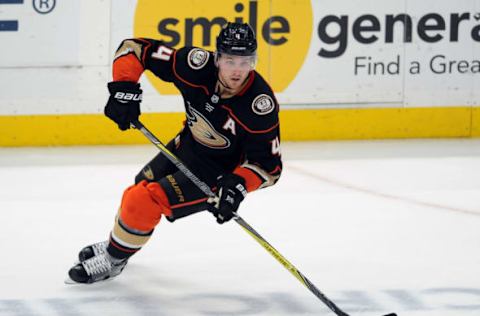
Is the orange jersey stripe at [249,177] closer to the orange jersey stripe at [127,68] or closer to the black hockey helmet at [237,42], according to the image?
the black hockey helmet at [237,42]

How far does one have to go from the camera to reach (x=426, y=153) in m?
6.04

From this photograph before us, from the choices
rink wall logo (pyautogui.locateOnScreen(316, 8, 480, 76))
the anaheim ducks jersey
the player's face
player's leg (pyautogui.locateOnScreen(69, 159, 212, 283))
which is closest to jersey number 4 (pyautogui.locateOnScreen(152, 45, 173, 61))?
the anaheim ducks jersey

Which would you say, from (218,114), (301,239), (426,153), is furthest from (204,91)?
(426,153)

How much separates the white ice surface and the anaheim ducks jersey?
0.46m

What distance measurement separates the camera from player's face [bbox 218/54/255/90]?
317 centimetres

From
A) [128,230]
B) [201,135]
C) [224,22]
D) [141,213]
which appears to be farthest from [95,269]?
[224,22]

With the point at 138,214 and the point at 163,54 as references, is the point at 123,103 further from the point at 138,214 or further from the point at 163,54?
the point at 138,214

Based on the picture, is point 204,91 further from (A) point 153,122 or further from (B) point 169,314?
(A) point 153,122

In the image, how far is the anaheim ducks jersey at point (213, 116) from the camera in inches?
129

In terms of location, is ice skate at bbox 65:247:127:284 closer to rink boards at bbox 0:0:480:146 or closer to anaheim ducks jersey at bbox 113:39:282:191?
anaheim ducks jersey at bbox 113:39:282:191

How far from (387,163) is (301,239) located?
1728 millimetres

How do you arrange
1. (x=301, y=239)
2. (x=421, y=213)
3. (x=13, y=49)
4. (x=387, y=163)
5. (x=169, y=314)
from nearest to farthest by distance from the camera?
(x=169, y=314) < (x=301, y=239) < (x=421, y=213) < (x=387, y=163) < (x=13, y=49)

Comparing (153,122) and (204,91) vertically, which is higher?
(204,91)

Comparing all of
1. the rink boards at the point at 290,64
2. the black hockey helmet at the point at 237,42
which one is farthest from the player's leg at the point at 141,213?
the rink boards at the point at 290,64
